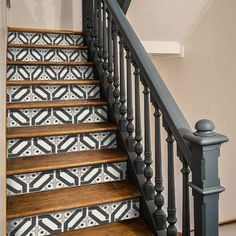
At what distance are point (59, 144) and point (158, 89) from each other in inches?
34.5

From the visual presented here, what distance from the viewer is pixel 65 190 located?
1.79 m

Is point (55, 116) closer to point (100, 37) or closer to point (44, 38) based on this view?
point (100, 37)

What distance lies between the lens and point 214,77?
3275 millimetres

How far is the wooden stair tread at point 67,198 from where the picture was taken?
1.56 meters

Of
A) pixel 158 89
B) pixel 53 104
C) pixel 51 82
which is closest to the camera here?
pixel 158 89

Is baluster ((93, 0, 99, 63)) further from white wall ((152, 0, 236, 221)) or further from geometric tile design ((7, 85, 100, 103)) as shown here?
white wall ((152, 0, 236, 221))

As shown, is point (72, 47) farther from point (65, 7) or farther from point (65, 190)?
point (65, 190)

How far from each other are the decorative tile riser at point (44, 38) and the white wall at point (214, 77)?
3.83ft

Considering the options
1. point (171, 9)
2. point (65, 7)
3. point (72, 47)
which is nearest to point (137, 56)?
point (72, 47)

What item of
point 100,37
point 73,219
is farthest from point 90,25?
point 73,219

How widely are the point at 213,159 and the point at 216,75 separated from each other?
92.6 inches

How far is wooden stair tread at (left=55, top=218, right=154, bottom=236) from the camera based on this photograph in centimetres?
160

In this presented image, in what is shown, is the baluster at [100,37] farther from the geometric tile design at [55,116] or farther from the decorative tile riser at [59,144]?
the decorative tile riser at [59,144]

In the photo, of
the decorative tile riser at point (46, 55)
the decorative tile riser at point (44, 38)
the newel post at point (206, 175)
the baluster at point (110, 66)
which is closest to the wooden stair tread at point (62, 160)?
the baluster at point (110, 66)
